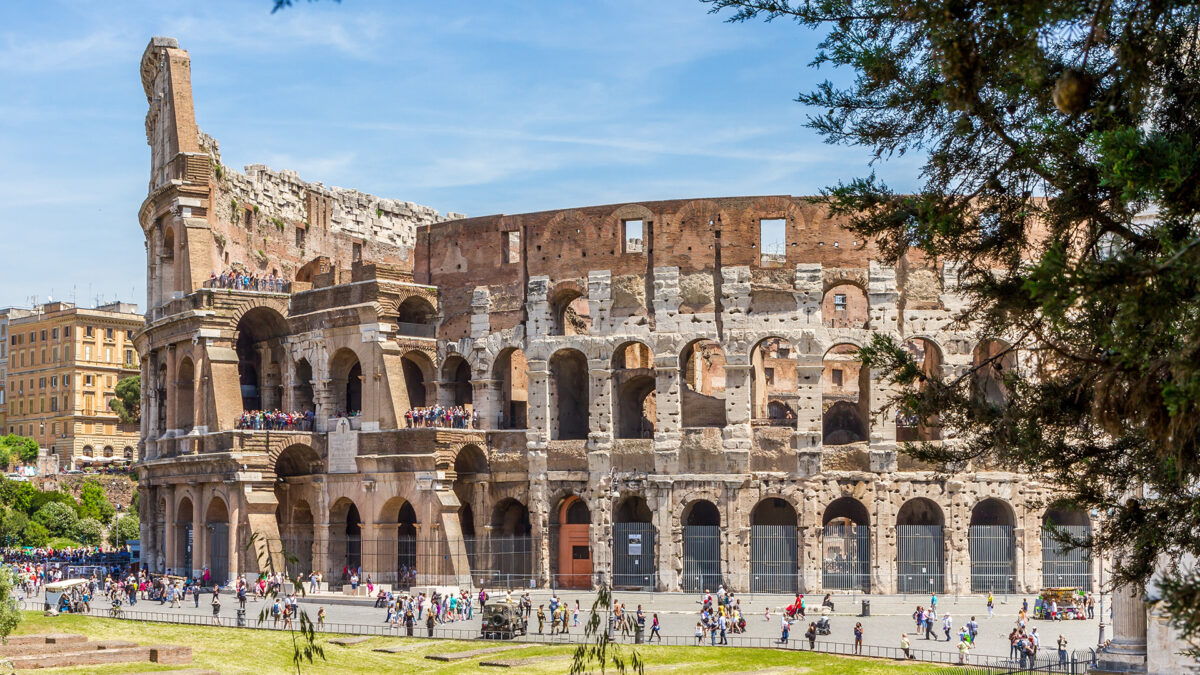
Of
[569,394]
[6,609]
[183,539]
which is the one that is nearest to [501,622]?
[6,609]

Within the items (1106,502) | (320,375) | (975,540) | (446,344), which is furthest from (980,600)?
(1106,502)

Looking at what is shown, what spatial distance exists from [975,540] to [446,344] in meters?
17.6

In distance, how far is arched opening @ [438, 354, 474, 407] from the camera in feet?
162

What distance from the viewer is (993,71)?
1110 centimetres

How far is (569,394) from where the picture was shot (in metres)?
48.8

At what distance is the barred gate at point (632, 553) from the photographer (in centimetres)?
4475

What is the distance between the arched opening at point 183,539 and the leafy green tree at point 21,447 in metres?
45.5

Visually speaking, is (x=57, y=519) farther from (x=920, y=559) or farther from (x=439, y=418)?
(x=920, y=559)

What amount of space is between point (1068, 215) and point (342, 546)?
39105 millimetres

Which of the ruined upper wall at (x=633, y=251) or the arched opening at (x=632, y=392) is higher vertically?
the ruined upper wall at (x=633, y=251)

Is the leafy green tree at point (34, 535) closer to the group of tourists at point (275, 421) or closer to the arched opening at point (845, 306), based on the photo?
the group of tourists at point (275, 421)

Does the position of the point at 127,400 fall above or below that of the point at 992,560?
above

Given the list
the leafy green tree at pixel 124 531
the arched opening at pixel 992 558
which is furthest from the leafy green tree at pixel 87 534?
the arched opening at pixel 992 558

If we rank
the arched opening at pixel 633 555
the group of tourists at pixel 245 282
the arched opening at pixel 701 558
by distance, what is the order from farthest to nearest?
1. the group of tourists at pixel 245 282
2. the arched opening at pixel 633 555
3. the arched opening at pixel 701 558
